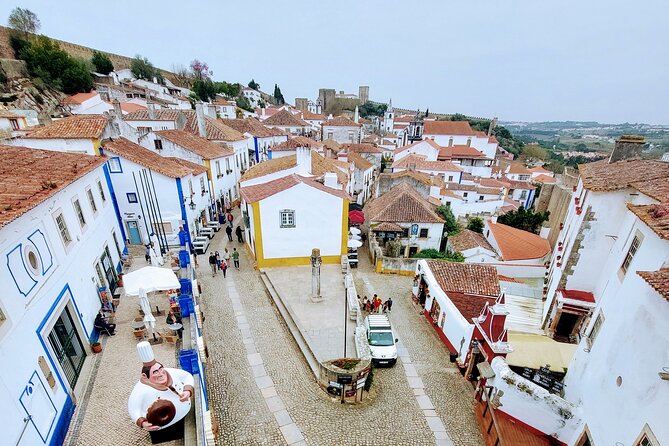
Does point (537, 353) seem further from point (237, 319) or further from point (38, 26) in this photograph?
point (38, 26)

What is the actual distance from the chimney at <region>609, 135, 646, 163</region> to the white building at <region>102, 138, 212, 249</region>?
23016 millimetres

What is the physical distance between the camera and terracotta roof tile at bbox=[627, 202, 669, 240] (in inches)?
263

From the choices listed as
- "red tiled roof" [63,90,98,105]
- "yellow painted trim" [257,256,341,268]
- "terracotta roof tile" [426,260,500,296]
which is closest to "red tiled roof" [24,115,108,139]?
"yellow painted trim" [257,256,341,268]

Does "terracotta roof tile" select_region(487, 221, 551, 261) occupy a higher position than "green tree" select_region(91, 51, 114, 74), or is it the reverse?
"green tree" select_region(91, 51, 114, 74)

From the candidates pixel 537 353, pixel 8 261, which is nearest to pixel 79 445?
pixel 8 261

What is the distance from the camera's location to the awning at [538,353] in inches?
421

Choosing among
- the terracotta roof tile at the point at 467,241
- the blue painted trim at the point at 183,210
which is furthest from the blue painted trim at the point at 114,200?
the terracotta roof tile at the point at 467,241

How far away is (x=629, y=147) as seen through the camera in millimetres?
15016

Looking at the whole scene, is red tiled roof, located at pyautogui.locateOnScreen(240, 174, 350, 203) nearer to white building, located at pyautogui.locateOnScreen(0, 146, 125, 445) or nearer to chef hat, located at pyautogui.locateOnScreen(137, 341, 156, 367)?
white building, located at pyautogui.locateOnScreen(0, 146, 125, 445)

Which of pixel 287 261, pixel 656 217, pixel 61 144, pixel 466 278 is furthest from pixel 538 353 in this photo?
pixel 61 144

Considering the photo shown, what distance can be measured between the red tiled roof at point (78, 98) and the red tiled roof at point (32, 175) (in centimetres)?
3598

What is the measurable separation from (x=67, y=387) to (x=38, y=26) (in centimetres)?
6699

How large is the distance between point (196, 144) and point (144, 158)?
719cm

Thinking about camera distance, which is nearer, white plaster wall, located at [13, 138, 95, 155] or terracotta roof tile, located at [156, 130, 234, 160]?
white plaster wall, located at [13, 138, 95, 155]
